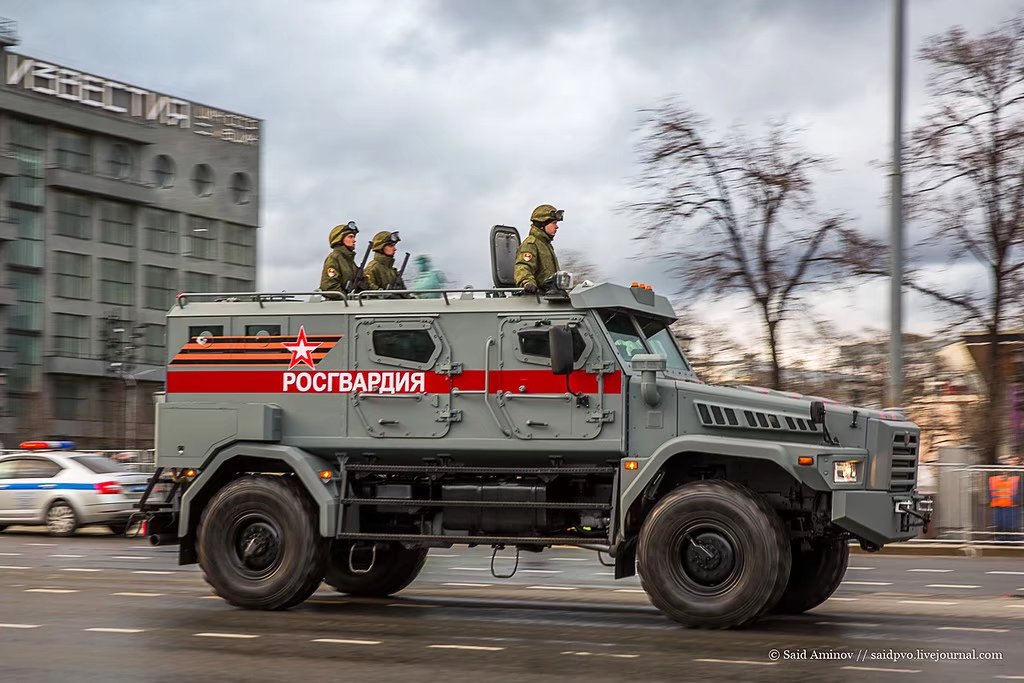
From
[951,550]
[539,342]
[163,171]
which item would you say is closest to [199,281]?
[163,171]

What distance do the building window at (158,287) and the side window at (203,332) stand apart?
63510 mm

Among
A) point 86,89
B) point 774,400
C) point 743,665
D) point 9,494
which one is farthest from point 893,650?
point 86,89

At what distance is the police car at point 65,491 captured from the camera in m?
25.6

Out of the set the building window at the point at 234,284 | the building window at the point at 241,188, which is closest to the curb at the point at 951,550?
the building window at the point at 234,284

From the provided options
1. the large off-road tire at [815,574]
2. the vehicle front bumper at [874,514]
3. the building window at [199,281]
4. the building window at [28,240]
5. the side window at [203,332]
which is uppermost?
the building window at [28,240]

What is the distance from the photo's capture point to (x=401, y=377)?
44.1 feet

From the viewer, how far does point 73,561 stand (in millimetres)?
19562

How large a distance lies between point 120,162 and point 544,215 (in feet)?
215

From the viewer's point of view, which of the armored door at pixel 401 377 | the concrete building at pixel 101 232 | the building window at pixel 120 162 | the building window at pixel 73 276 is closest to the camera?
the armored door at pixel 401 377

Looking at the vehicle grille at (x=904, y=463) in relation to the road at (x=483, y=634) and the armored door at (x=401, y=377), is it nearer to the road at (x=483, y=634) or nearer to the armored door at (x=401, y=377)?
the road at (x=483, y=634)

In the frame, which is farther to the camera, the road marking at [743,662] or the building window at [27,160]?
the building window at [27,160]

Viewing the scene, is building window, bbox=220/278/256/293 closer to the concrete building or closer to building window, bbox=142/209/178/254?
the concrete building

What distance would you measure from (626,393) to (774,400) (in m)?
1.28

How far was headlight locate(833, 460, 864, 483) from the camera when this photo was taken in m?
11.9
